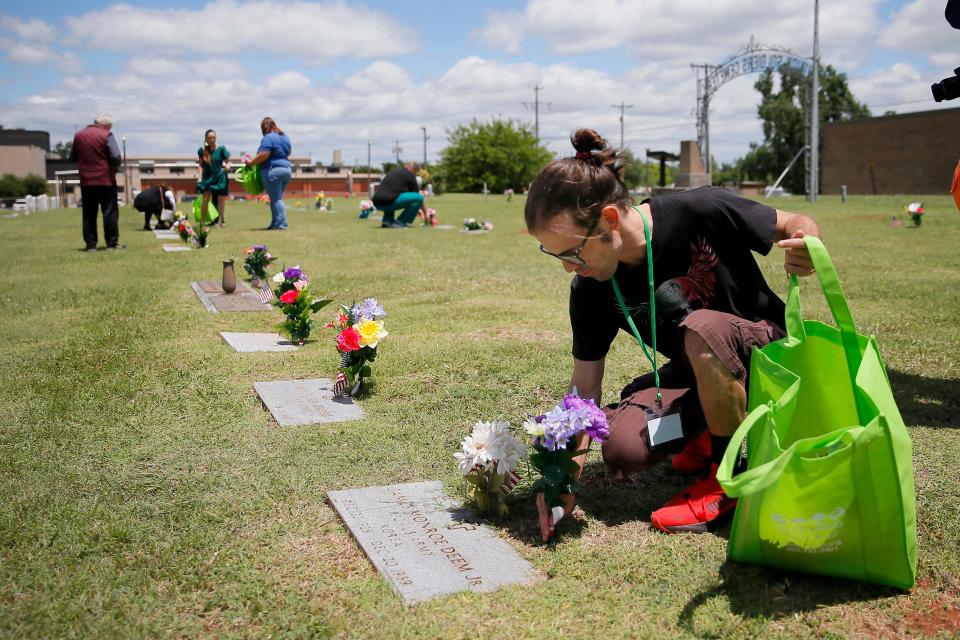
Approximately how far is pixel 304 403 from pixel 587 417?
217 cm

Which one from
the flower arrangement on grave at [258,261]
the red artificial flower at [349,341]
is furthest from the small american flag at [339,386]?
the flower arrangement on grave at [258,261]

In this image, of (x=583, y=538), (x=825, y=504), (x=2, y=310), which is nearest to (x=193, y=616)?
(x=583, y=538)

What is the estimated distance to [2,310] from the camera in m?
7.84

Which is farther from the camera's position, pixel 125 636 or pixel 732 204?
pixel 732 204

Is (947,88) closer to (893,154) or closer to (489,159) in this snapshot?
(893,154)

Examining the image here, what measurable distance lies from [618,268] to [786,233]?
578 millimetres

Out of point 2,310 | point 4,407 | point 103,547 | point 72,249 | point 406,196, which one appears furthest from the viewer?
point 406,196

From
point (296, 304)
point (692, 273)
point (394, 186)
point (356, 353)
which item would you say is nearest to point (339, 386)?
point (356, 353)

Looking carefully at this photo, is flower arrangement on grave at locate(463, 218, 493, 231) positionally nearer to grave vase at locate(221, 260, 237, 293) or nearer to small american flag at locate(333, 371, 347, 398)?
grave vase at locate(221, 260, 237, 293)

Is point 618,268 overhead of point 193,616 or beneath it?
overhead

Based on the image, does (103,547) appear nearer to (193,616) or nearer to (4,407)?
(193,616)

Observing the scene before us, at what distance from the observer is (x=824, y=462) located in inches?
85.5

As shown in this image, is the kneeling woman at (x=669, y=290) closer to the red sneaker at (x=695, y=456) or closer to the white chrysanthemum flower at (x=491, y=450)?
Answer: the red sneaker at (x=695, y=456)

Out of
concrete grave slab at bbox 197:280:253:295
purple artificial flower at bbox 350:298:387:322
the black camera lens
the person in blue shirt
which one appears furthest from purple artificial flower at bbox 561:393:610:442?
the person in blue shirt
